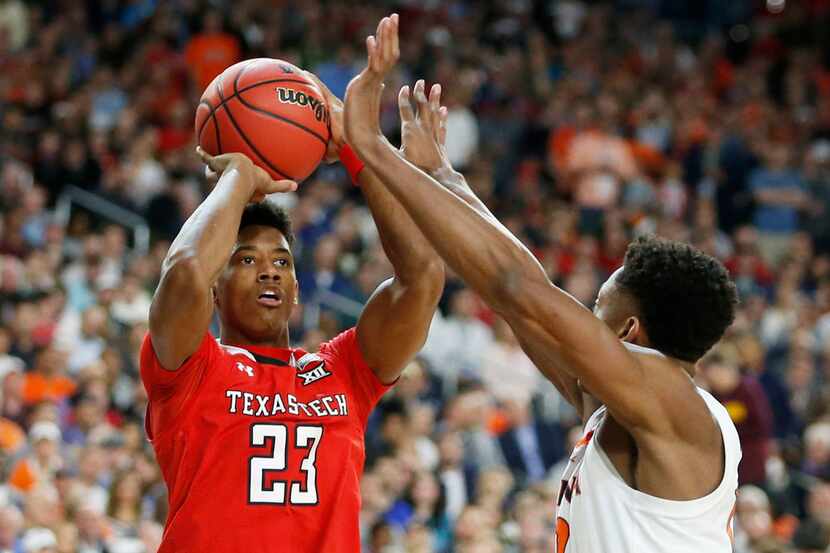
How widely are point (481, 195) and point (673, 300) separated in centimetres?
900

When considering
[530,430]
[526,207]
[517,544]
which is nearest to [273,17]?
[526,207]

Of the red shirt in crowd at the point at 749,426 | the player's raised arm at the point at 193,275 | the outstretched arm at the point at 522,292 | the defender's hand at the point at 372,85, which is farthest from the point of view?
the red shirt in crowd at the point at 749,426

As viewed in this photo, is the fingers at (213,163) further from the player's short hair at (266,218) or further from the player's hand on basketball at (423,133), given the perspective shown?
the player's hand on basketball at (423,133)

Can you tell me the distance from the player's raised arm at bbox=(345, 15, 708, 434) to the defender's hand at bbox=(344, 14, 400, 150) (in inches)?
6.5

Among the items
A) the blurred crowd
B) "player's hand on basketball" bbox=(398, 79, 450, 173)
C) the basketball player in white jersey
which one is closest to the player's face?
"player's hand on basketball" bbox=(398, 79, 450, 173)

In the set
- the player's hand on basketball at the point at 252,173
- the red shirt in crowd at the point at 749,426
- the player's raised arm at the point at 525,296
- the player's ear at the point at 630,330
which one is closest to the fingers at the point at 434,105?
the player's hand on basketball at the point at 252,173


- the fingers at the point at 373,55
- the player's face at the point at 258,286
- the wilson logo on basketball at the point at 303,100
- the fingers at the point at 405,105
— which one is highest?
the wilson logo on basketball at the point at 303,100

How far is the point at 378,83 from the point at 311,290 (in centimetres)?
714

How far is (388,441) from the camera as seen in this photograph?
8953 millimetres

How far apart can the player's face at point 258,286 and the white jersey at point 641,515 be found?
43.6 inches

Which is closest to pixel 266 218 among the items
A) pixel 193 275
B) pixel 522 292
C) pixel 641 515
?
pixel 193 275

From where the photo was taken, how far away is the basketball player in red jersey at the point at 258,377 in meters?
3.54

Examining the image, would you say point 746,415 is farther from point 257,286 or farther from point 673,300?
point 673,300

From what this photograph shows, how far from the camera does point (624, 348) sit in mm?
3068
